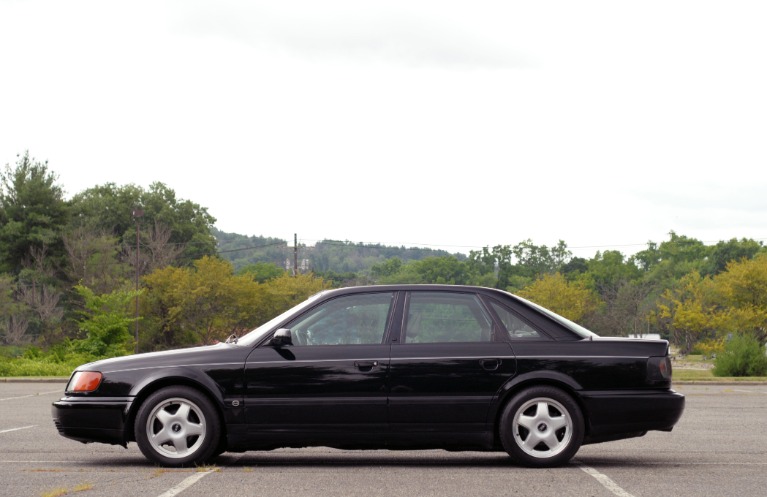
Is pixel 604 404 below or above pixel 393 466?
above

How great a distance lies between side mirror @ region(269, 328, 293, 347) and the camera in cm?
889

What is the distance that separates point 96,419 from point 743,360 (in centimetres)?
2787

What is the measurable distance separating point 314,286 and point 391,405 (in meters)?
66.4

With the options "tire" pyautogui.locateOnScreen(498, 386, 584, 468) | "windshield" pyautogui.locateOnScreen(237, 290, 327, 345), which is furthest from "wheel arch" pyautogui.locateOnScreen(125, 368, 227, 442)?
"tire" pyautogui.locateOnScreen(498, 386, 584, 468)

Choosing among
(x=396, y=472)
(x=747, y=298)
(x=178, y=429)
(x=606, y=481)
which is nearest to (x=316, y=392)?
(x=396, y=472)

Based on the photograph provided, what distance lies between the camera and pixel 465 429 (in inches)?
348

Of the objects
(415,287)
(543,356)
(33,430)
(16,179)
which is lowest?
(33,430)

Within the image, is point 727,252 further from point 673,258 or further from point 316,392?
point 316,392

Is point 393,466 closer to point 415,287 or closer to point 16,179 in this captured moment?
point 415,287

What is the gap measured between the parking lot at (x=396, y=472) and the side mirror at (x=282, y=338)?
42.0 inches

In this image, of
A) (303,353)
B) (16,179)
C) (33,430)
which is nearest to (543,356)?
(303,353)

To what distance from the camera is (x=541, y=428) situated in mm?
8867

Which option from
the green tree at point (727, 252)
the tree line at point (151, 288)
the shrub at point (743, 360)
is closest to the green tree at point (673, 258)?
the green tree at point (727, 252)

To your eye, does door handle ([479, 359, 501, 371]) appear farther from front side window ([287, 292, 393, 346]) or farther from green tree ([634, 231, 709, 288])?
green tree ([634, 231, 709, 288])
